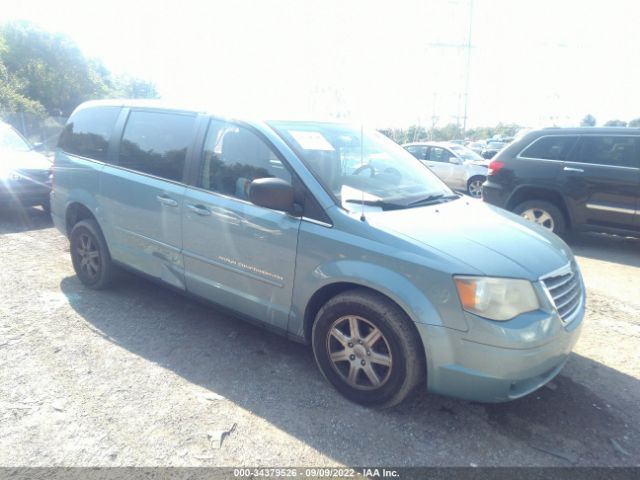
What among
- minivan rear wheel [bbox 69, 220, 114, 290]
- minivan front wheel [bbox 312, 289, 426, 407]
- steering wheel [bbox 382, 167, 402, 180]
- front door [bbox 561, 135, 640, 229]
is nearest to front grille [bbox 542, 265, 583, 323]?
minivan front wheel [bbox 312, 289, 426, 407]

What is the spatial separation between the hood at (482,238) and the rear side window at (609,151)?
4.11m

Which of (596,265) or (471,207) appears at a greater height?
(471,207)

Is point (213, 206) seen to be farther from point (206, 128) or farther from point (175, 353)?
point (175, 353)

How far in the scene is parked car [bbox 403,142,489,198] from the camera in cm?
1279

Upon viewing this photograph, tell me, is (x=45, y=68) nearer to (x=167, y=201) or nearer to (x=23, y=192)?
(x=23, y=192)

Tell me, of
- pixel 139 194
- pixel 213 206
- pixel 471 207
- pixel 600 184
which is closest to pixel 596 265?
pixel 600 184

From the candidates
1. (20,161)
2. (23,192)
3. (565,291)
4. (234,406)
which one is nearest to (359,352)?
(234,406)

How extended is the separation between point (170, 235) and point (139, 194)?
1.64 feet

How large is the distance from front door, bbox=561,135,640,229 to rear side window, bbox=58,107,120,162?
597cm

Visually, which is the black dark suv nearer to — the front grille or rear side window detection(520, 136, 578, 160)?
rear side window detection(520, 136, 578, 160)

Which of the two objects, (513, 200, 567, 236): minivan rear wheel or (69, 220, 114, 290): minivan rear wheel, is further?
(513, 200, 567, 236): minivan rear wheel

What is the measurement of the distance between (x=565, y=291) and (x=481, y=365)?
2.58 feet

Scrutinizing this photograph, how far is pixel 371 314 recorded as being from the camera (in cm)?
264

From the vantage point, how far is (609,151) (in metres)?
6.45
